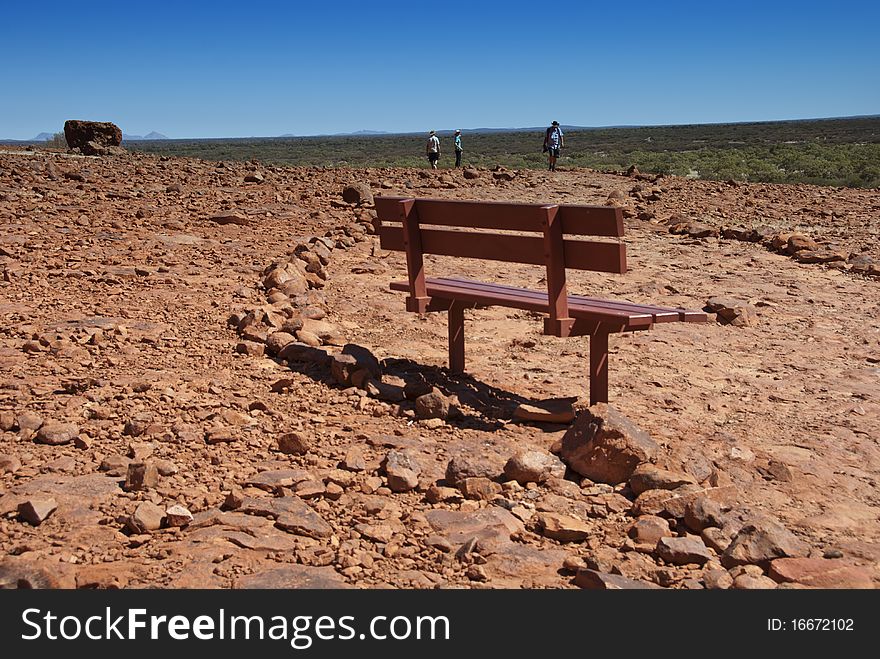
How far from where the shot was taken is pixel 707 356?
6.98 metres

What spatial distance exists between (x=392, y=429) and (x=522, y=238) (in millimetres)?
1330

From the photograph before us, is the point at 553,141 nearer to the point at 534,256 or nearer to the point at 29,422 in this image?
the point at 534,256

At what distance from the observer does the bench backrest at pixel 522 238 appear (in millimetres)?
5098

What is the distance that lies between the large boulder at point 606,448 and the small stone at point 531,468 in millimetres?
133

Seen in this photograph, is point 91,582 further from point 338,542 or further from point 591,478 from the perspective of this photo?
point 591,478

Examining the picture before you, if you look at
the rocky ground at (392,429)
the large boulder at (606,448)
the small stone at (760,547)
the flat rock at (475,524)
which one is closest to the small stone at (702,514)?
the rocky ground at (392,429)

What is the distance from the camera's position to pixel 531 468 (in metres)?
4.34

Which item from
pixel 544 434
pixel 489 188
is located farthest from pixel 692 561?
pixel 489 188

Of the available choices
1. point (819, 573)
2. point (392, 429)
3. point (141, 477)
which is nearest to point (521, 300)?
point (392, 429)

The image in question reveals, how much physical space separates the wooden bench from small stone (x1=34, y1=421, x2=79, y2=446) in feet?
7.61

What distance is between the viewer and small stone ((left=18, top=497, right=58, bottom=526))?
3639 millimetres

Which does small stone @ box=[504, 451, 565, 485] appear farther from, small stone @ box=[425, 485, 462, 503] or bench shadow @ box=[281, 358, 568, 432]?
bench shadow @ box=[281, 358, 568, 432]

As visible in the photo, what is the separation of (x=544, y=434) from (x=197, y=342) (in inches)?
102

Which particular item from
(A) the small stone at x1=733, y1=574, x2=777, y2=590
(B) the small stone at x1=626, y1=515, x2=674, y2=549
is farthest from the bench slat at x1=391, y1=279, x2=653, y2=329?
(A) the small stone at x1=733, y1=574, x2=777, y2=590
